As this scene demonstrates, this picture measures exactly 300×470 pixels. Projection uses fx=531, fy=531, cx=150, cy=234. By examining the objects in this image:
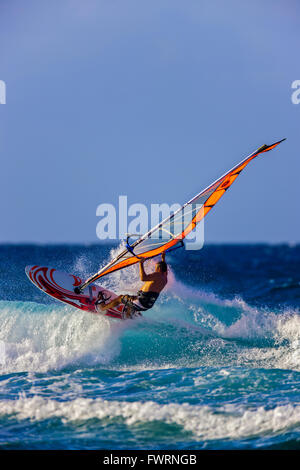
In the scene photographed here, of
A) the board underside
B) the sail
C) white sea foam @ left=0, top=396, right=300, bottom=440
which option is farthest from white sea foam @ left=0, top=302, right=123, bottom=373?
white sea foam @ left=0, top=396, right=300, bottom=440

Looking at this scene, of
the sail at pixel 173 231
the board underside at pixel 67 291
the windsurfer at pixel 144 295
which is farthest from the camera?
the board underside at pixel 67 291

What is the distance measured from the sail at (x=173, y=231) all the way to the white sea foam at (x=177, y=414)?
3264mm

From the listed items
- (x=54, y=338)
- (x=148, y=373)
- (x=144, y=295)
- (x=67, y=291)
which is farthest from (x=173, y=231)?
(x=54, y=338)

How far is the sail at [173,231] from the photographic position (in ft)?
34.7

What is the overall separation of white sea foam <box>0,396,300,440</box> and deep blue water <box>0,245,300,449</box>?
0.01 meters

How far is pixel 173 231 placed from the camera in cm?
1082

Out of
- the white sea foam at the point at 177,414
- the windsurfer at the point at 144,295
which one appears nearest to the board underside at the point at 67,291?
the windsurfer at the point at 144,295

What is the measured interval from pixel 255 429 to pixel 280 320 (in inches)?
212

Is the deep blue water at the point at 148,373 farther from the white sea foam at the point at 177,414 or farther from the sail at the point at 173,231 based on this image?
the sail at the point at 173,231

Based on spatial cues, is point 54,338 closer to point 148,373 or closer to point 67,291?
point 67,291

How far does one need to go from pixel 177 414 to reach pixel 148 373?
86.7 inches

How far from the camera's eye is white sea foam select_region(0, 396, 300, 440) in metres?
6.99
